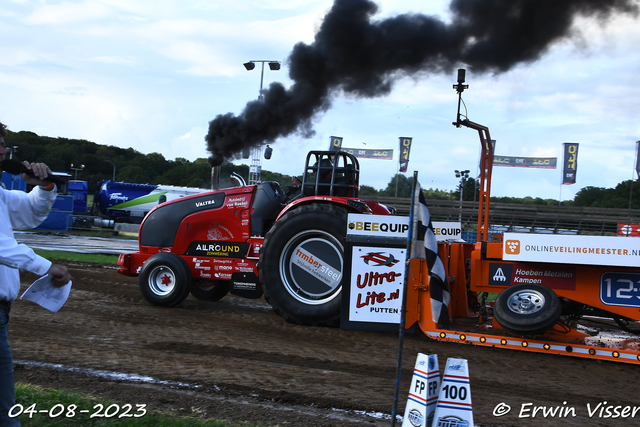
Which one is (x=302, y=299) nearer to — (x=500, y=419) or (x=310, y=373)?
(x=310, y=373)

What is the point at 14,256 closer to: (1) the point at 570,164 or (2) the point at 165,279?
(2) the point at 165,279

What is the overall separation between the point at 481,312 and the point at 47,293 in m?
4.75

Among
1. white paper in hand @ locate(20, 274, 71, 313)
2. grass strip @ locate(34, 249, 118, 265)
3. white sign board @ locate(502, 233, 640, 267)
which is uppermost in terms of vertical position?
white sign board @ locate(502, 233, 640, 267)

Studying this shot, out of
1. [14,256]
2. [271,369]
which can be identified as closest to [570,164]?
[271,369]

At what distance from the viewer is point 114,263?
1188cm

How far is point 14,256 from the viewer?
228cm

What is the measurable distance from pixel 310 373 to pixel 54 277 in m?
2.47

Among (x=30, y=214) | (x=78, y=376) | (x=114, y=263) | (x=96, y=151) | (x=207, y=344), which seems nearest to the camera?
(x=30, y=214)

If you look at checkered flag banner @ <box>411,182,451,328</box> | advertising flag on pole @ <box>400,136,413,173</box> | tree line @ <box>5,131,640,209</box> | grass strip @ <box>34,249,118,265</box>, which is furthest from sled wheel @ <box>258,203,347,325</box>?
tree line @ <box>5,131,640,209</box>

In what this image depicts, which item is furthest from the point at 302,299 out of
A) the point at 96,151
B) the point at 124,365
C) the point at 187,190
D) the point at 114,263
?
the point at 96,151

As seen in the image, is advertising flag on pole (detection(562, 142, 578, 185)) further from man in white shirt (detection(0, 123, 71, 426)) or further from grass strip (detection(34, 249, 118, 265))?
man in white shirt (detection(0, 123, 71, 426))

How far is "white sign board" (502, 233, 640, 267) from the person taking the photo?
4812mm

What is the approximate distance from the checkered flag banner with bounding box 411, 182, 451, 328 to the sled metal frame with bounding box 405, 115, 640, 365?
0.11 m

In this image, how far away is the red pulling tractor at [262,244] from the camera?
20.5 feet
